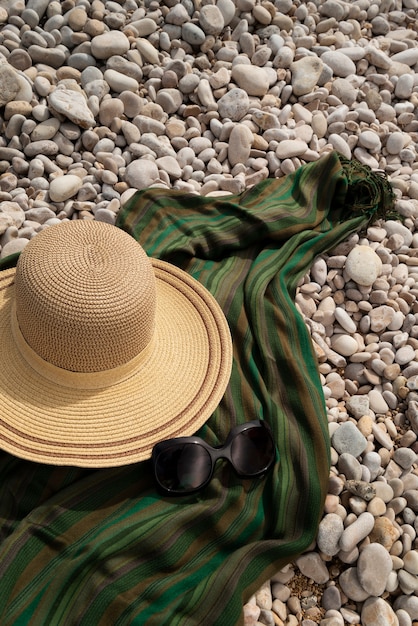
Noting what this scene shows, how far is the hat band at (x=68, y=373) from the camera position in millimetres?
1724

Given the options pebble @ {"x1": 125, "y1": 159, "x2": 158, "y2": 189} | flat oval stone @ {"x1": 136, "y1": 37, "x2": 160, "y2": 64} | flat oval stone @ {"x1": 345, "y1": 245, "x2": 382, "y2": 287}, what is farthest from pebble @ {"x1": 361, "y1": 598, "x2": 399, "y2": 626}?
flat oval stone @ {"x1": 136, "y1": 37, "x2": 160, "y2": 64}

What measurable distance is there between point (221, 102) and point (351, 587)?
2267 mm

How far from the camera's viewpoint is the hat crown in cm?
162

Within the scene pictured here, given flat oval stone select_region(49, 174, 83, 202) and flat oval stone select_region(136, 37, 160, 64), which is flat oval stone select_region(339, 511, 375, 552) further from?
flat oval stone select_region(136, 37, 160, 64)

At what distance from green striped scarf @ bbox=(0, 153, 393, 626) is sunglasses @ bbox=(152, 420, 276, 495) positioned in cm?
6

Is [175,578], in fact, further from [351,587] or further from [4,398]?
[4,398]

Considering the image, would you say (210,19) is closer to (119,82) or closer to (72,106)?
(119,82)

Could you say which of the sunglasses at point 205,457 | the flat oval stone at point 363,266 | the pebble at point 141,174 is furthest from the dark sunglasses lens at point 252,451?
the pebble at point 141,174

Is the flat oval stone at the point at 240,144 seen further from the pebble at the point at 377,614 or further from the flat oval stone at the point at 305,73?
the pebble at the point at 377,614

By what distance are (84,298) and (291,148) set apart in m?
1.65

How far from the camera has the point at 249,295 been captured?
2297 millimetres

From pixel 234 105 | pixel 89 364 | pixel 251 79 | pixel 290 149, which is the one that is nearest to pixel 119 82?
pixel 234 105

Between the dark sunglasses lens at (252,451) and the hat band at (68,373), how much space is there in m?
0.42

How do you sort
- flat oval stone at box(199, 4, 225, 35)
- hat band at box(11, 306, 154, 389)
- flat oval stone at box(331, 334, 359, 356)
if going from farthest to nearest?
flat oval stone at box(199, 4, 225, 35) < flat oval stone at box(331, 334, 359, 356) < hat band at box(11, 306, 154, 389)
